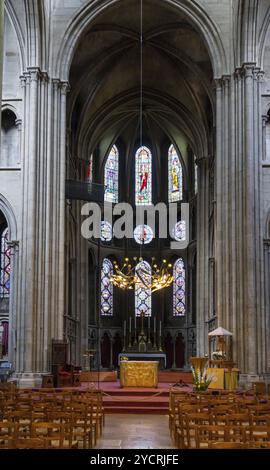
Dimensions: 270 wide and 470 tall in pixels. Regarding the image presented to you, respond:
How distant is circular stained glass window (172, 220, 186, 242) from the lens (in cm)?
4595

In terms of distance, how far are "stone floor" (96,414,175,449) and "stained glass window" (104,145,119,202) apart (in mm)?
27282

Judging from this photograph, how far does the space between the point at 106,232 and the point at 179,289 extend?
5.50m

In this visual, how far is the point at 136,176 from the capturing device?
158 ft

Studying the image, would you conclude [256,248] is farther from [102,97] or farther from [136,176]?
[136,176]

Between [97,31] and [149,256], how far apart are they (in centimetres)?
1640

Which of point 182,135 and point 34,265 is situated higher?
point 182,135

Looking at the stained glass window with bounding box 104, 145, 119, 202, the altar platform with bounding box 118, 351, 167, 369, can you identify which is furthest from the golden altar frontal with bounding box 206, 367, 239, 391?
the stained glass window with bounding box 104, 145, 119, 202

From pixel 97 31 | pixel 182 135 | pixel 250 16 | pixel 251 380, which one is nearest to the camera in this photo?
pixel 251 380

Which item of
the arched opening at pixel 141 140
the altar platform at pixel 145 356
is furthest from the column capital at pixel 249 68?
the altar platform at pixel 145 356

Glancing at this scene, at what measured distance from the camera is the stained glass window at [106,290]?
46.1 meters

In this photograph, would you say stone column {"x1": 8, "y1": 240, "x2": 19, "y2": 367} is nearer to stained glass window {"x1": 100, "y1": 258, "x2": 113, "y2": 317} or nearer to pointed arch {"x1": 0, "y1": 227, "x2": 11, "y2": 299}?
pointed arch {"x1": 0, "y1": 227, "x2": 11, "y2": 299}

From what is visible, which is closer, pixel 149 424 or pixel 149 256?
pixel 149 424
